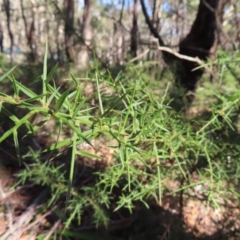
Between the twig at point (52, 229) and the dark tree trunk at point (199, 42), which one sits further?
the dark tree trunk at point (199, 42)

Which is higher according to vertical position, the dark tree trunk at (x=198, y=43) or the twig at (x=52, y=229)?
the dark tree trunk at (x=198, y=43)

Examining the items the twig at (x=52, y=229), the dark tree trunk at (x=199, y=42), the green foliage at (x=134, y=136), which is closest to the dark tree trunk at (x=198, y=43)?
the dark tree trunk at (x=199, y=42)

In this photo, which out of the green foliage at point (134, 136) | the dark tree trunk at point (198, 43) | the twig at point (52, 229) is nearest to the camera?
the green foliage at point (134, 136)

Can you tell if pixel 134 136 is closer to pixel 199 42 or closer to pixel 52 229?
pixel 52 229

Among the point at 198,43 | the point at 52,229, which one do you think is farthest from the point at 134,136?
the point at 198,43

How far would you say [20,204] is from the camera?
4.96 feet

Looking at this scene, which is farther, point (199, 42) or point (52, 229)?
point (199, 42)

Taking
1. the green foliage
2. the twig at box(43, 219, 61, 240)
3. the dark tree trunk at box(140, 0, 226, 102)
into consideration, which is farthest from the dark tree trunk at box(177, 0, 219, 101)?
the twig at box(43, 219, 61, 240)

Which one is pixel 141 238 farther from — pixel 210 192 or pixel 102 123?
pixel 102 123

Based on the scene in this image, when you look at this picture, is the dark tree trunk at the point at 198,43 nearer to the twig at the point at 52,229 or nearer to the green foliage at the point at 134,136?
the green foliage at the point at 134,136

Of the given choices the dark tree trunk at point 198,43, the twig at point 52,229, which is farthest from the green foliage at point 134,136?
the dark tree trunk at point 198,43

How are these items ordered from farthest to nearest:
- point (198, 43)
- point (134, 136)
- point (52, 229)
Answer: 1. point (198, 43)
2. point (52, 229)
3. point (134, 136)

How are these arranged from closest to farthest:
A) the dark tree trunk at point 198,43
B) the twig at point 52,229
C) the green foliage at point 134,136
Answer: the green foliage at point 134,136
the twig at point 52,229
the dark tree trunk at point 198,43

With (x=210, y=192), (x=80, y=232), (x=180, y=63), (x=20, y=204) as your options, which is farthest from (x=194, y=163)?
(x=20, y=204)
